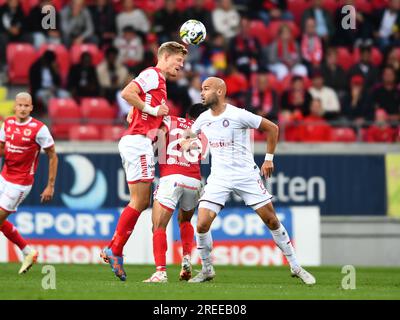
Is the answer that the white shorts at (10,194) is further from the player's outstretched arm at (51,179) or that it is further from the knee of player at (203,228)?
the knee of player at (203,228)

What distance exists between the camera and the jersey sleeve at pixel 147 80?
39.0 ft

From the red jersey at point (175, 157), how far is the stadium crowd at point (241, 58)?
703cm

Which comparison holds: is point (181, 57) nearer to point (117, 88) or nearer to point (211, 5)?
point (117, 88)

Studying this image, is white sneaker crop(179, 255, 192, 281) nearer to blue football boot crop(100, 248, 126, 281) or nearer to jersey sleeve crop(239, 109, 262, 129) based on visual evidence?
blue football boot crop(100, 248, 126, 281)

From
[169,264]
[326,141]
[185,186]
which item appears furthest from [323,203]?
[185,186]

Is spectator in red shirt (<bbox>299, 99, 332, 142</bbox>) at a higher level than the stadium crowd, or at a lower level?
lower

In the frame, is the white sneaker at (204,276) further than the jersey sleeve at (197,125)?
Yes

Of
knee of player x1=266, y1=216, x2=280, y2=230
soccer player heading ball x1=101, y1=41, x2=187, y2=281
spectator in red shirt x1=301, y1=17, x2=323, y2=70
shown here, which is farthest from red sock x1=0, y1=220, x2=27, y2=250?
spectator in red shirt x1=301, y1=17, x2=323, y2=70

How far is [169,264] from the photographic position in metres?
17.8

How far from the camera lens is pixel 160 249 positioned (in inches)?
→ 463

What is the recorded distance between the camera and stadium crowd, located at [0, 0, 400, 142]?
67.1ft

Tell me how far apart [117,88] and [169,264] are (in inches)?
178

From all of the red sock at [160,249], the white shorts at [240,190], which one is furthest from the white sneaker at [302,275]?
the red sock at [160,249]

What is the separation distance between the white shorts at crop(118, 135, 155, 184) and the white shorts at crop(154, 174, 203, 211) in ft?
0.87
